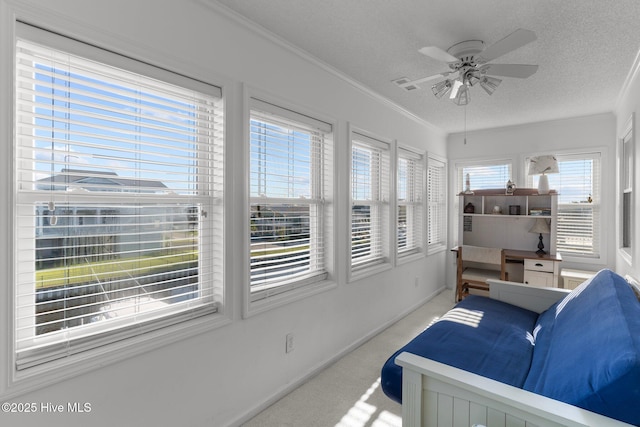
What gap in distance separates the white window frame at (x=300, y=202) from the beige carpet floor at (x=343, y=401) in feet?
2.29

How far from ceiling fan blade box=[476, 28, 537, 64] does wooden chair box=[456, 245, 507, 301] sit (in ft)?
8.99

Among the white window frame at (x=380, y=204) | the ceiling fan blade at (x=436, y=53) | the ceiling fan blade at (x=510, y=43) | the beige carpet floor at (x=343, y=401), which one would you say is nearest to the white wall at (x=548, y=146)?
the white window frame at (x=380, y=204)

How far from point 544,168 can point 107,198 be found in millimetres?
4580

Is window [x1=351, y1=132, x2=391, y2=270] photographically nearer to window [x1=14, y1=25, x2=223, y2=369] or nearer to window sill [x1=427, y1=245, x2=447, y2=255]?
window sill [x1=427, y1=245, x2=447, y2=255]

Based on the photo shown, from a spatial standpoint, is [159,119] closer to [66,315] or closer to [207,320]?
[66,315]

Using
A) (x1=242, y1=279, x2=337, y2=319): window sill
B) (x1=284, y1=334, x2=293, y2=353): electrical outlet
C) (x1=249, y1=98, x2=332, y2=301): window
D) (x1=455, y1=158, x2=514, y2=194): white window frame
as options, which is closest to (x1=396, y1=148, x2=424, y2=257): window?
(x1=455, y1=158, x2=514, y2=194): white window frame

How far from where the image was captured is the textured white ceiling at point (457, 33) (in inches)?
76.8

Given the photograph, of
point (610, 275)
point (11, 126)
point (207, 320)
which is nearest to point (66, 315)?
point (207, 320)

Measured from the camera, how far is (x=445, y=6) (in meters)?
1.95

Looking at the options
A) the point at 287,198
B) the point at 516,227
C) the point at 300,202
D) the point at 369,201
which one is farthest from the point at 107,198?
the point at 516,227

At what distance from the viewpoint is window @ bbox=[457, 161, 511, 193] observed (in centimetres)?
494

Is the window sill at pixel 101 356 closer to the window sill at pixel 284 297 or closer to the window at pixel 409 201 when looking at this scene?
the window sill at pixel 284 297

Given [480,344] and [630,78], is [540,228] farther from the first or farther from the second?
[480,344]

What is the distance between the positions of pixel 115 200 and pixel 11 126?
0.47 metres
